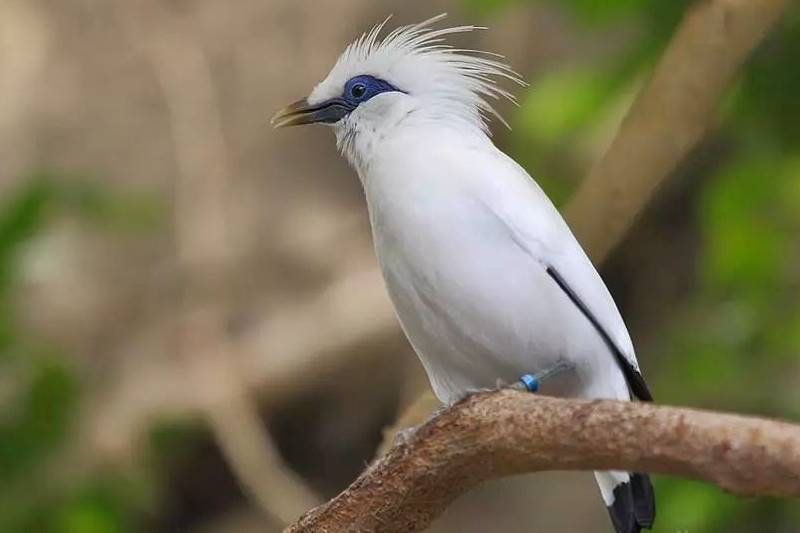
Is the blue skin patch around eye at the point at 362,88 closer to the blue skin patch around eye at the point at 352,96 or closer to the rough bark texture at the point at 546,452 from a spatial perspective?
the blue skin patch around eye at the point at 352,96

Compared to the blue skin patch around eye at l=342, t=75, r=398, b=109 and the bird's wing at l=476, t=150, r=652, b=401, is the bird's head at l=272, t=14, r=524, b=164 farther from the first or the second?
the bird's wing at l=476, t=150, r=652, b=401

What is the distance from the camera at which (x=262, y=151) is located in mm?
3793

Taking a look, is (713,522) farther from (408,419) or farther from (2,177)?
(2,177)

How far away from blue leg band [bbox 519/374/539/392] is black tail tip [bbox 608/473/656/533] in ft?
0.66

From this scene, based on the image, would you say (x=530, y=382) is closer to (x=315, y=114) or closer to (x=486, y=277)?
(x=486, y=277)

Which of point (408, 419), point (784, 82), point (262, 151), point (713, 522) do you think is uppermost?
point (262, 151)

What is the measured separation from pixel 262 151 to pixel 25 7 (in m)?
0.95

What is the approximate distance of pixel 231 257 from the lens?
141 inches

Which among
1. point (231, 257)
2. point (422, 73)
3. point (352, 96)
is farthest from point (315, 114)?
point (231, 257)

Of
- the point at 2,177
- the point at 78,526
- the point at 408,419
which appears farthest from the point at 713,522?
the point at 2,177

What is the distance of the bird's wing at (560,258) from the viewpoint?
152 cm

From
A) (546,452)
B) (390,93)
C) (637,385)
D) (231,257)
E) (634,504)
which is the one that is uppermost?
(390,93)

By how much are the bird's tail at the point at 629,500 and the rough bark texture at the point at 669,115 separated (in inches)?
19.5

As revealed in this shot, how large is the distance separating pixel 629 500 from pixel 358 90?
681 mm
